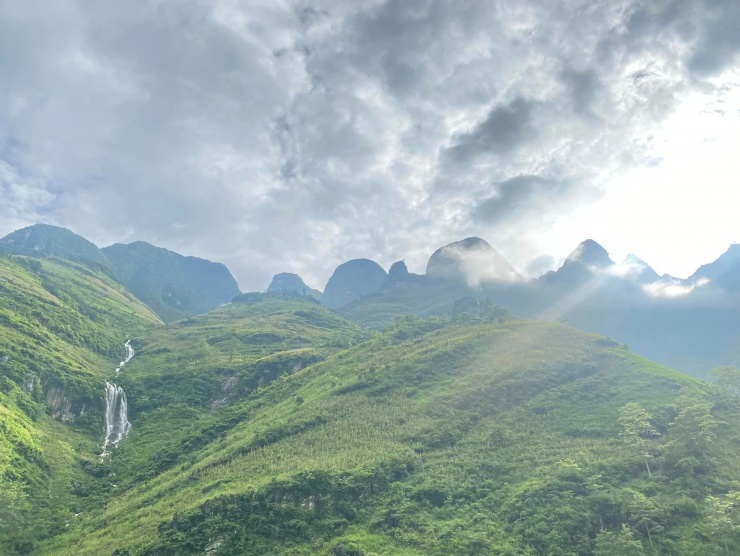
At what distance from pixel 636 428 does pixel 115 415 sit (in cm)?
12019

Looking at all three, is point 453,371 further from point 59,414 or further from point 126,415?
point 59,414

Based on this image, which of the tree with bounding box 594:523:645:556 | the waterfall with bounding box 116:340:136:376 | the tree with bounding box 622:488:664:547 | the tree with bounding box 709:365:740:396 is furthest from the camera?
the waterfall with bounding box 116:340:136:376

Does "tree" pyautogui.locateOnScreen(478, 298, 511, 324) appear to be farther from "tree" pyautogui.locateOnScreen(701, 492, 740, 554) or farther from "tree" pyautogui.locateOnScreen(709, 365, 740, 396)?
"tree" pyautogui.locateOnScreen(701, 492, 740, 554)

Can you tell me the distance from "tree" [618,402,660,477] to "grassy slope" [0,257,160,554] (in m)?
89.7

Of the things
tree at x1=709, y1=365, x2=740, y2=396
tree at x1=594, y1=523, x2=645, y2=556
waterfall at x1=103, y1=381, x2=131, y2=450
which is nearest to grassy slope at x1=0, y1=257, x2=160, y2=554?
waterfall at x1=103, y1=381, x2=131, y2=450

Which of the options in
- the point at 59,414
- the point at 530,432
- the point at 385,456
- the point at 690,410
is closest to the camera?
the point at 690,410

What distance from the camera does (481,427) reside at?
82.3 metres

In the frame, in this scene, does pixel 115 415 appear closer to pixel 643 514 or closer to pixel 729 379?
pixel 643 514

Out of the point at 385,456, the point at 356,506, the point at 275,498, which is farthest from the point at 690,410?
the point at 275,498

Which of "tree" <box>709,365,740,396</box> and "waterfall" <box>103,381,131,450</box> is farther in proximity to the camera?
"tree" <box>709,365,740,396</box>

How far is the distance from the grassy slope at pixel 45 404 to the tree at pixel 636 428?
294 ft

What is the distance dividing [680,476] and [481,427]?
32.5 metres

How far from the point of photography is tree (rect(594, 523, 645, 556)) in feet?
143

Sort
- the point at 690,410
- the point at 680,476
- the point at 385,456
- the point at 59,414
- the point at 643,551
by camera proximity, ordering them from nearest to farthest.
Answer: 1. the point at 643,551
2. the point at 680,476
3. the point at 690,410
4. the point at 385,456
5. the point at 59,414
